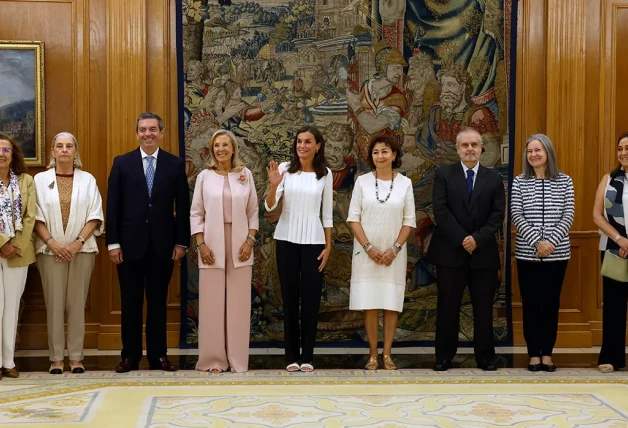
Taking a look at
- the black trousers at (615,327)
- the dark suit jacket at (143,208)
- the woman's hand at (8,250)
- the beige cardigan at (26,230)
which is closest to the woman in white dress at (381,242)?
the dark suit jacket at (143,208)

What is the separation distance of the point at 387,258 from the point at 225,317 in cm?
126

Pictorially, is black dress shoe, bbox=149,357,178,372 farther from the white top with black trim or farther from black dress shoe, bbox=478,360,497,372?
the white top with black trim

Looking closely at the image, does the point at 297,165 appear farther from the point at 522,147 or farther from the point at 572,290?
the point at 572,290

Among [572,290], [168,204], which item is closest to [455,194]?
[572,290]

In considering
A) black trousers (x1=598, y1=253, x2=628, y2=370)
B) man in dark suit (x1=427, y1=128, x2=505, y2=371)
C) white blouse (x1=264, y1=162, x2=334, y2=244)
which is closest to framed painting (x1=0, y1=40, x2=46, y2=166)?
white blouse (x1=264, y1=162, x2=334, y2=244)

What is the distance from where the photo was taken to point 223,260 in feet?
20.5

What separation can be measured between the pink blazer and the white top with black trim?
197cm

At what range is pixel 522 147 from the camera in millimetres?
7426

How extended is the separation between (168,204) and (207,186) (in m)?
0.32

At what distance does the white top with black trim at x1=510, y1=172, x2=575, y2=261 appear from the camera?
6309mm

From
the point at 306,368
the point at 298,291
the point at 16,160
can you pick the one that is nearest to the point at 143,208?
the point at 16,160

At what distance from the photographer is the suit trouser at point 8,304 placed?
5.99m

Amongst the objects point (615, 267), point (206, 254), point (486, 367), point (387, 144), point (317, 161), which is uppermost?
point (387, 144)

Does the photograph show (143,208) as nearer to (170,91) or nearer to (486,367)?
(170,91)
